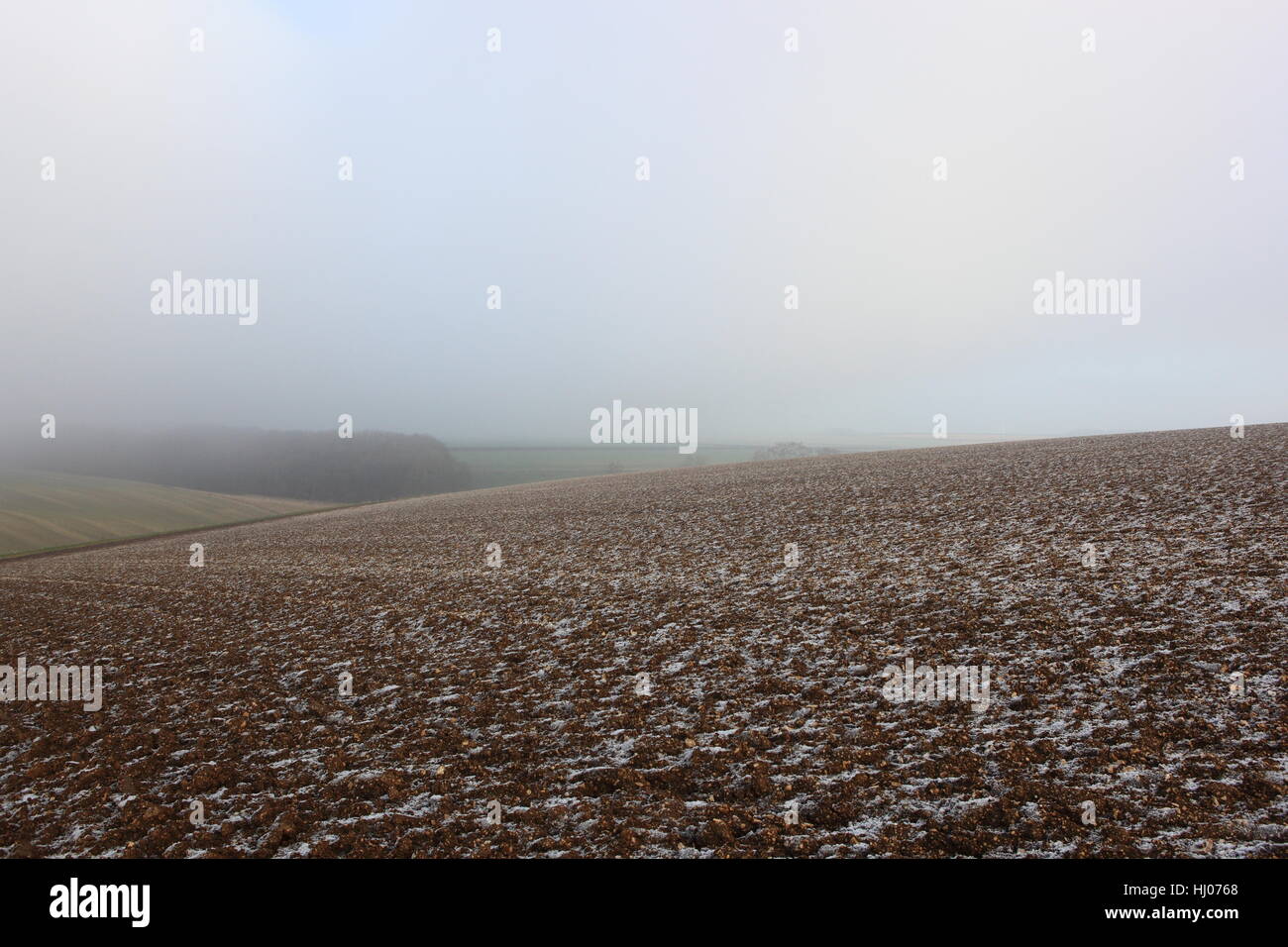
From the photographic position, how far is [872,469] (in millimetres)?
35938

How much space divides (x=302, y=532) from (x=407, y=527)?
8.07 metres

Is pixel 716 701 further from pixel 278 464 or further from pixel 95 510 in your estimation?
pixel 278 464

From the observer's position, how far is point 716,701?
9766 millimetres

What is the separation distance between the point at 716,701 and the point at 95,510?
319 feet

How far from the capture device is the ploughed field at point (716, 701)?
6871 mm

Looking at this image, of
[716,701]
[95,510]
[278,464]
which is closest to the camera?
[716,701]

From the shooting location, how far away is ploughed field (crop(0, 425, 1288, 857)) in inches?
271

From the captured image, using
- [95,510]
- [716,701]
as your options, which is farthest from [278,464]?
[716,701]

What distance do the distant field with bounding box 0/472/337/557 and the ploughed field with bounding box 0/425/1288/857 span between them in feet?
178

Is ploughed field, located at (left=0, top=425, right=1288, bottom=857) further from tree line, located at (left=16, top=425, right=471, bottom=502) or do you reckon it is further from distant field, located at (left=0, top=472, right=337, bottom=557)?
tree line, located at (left=16, top=425, right=471, bottom=502)

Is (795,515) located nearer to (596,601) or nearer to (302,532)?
(596,601)

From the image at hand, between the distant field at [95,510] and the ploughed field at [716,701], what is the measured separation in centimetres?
5418

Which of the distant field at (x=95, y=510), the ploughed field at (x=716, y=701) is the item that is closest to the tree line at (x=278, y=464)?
the distant field at (x=95, y=510)

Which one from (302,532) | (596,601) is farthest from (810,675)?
(302,532)
